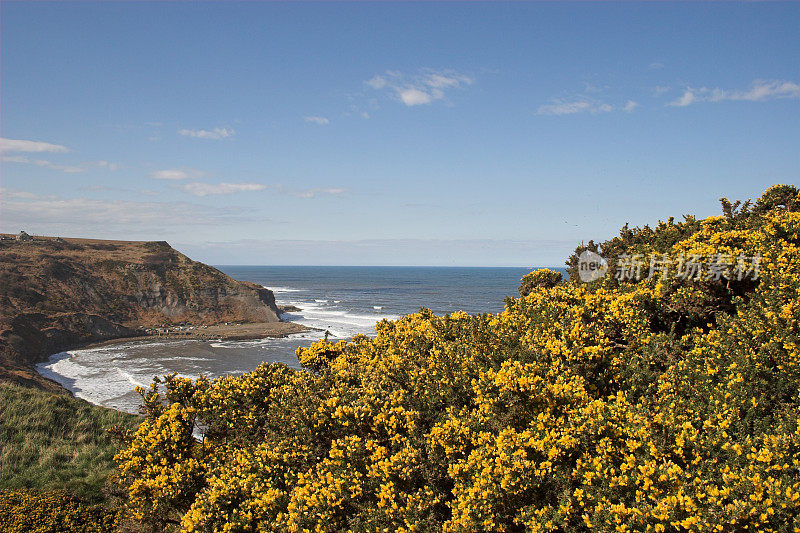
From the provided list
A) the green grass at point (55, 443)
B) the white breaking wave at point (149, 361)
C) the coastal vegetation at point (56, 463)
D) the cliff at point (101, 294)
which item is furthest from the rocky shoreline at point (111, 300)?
the coastal vegetation at point (56, 463)

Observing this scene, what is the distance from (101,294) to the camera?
73.7 meters

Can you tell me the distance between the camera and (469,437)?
302 inches

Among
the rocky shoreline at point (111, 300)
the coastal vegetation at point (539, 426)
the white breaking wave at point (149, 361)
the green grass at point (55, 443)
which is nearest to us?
the coastal vegetation at point (539, 426)

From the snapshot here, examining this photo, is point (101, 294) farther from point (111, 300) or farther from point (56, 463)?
point (56, 463)

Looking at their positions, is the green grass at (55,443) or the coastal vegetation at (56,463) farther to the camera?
the green grass at (55,443)

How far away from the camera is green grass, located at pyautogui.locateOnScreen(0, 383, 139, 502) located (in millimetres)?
16016

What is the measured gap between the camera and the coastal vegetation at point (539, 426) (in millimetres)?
5945

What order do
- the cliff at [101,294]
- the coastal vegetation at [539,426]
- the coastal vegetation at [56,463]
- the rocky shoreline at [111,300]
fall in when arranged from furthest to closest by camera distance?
the cliff at [101,294] < the rocky shoreline at [111,300] < the coastal vegetation at [56,463] < the coastal vegetation at [539,426]

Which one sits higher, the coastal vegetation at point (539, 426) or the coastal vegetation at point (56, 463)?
the coastal vegetation at point (539, 426)

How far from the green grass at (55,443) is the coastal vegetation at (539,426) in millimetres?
8150

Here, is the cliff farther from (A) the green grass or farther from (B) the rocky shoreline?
(A) the green grass

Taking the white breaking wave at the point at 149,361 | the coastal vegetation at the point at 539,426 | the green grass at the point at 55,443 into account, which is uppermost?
the coastal vegetation at the point at 539,426

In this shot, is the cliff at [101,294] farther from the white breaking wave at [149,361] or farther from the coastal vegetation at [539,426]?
the coastal vegetation at [539,426]

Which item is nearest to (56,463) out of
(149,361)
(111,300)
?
(149,361)
